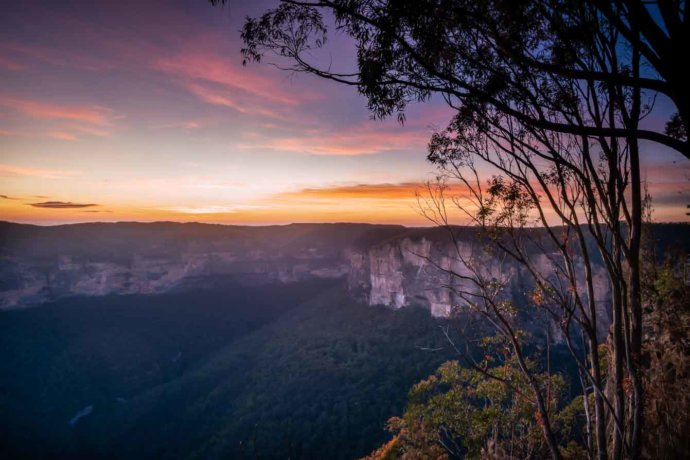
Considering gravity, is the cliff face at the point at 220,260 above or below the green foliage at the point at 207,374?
above

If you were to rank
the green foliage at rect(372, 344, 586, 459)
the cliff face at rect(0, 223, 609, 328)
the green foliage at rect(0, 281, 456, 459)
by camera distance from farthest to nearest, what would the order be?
the cliff face at rect(0, 223, 609, 328)
the green foliage at rect(0, 281, 456, 459)
the green foliage at rect(372, 344, 586, 459)

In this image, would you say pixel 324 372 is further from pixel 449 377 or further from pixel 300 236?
pixel 300 236

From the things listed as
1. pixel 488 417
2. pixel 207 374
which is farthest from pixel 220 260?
pixel 488 417

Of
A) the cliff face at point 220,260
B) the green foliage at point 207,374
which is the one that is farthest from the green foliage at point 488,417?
the cliff face at point 220,260

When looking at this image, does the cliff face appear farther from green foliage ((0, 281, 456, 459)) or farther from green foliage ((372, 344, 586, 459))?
green foliage ((372, 344, 586, 459))

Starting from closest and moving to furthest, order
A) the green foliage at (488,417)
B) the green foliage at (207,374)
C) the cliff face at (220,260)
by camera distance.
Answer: the green foliage at (488,417)
the green foliage at (207,374)
the cliff face at (220,260)

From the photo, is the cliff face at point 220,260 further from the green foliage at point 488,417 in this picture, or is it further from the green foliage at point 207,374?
the green foliage at point 488,417

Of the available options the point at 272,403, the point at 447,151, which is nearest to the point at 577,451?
the point at 447,151

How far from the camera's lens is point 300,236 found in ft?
251

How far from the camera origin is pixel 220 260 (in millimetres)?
72125

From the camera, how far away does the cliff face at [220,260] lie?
45.1 metres

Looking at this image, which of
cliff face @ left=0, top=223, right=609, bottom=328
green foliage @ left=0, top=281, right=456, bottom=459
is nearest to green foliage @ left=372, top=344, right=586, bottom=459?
green foliage @ left=0, top=281, right=456, bottom=459

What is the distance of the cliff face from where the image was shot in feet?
148

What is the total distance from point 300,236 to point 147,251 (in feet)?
99.6
